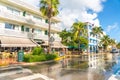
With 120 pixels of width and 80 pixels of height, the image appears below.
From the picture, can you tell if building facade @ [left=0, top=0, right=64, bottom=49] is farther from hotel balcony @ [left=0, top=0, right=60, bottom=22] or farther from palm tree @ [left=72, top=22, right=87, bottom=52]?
palm tree @ [left=72, top=22, right=87, bottom=52]

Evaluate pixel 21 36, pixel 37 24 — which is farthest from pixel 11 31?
pixel 37 24

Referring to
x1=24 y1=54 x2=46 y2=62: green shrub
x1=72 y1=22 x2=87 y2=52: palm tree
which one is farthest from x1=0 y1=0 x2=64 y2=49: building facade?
x1=72 y1=22 x2=87 y2=52: palm tree

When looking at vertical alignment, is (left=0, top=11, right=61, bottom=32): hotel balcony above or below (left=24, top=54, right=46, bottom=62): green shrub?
above

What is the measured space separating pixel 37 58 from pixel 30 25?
13.9m

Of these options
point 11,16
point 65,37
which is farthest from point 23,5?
point 65,37

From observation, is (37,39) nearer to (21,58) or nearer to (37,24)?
(37,24)

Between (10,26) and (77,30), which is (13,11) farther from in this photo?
(77,30)

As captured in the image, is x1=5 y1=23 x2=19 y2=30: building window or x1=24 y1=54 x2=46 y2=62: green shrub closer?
x1=24 y1=54 x2=46 y2=62: green shrub

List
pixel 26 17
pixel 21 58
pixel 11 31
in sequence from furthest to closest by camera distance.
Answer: pixel 26 17 < pixel 11 31 < pixel 21 58

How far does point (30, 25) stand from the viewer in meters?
39.2

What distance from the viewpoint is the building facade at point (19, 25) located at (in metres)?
30.4

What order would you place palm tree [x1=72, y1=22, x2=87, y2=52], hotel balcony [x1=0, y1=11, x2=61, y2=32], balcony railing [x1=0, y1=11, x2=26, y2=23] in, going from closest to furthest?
balcony railing [x1=0, y1=11, x2=26, y2=23] → hotel balcony [x1=0, y1=11, x2=61, y2=32] → palm tree [x1=72, y1=22, x2=87, y2=52]

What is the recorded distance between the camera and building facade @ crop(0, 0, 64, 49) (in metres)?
30.4

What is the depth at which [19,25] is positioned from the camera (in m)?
36.6
